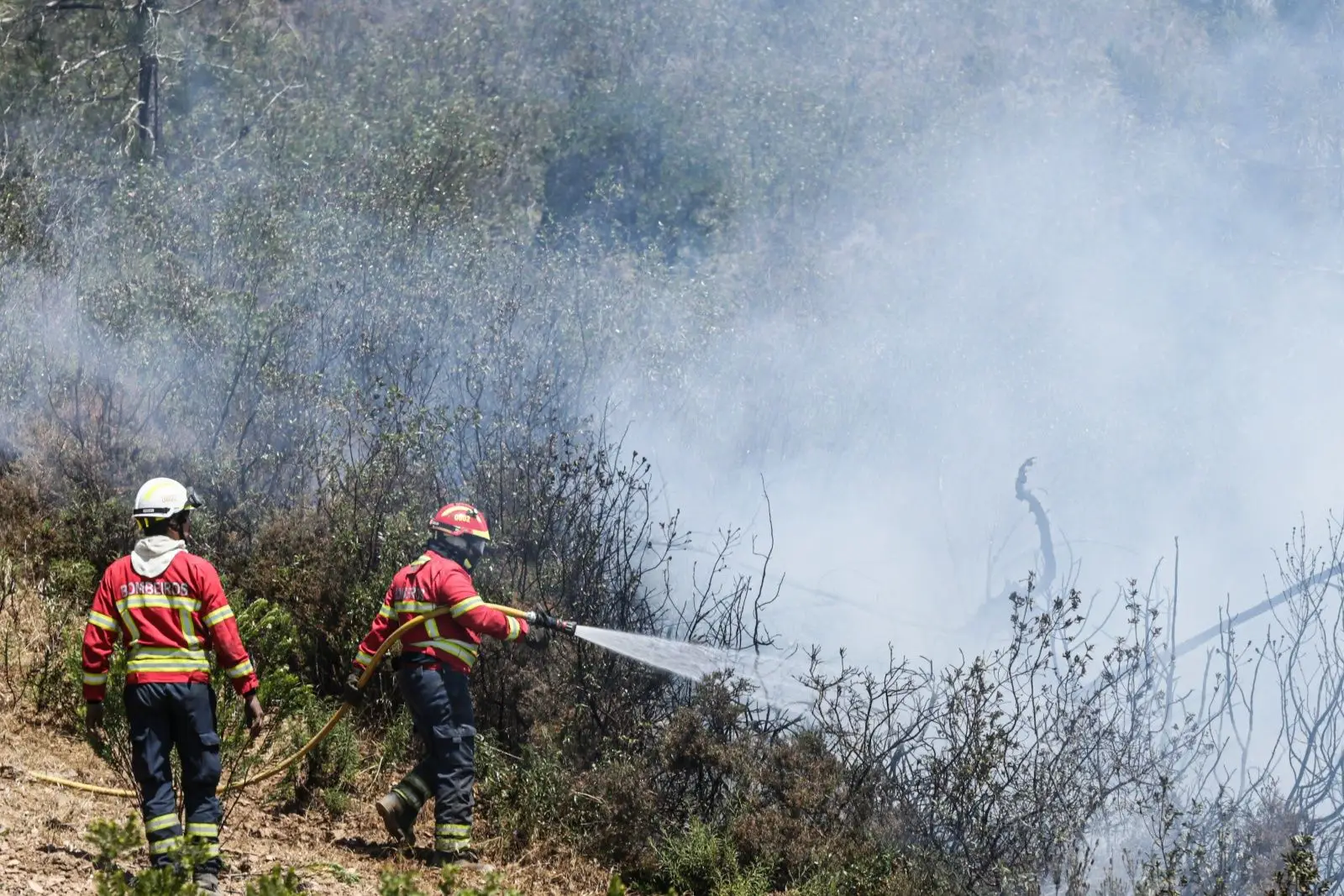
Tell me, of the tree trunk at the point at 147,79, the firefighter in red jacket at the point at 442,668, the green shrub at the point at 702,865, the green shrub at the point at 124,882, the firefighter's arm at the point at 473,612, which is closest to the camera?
the green shrub at the point at 124,882

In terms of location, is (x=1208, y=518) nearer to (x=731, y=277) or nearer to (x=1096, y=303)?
(x=1096, y=303)

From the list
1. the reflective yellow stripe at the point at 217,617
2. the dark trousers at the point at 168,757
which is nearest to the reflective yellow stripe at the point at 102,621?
the dark trousers at the point at 168,757

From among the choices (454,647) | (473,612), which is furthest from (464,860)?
(473,612)

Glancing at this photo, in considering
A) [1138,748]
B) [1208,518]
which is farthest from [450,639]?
[1208,518]

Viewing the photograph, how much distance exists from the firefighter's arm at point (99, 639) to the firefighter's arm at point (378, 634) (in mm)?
1205

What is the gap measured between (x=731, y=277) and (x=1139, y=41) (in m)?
9.44

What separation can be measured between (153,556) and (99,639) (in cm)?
37

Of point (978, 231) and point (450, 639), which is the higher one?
point (978, 231)

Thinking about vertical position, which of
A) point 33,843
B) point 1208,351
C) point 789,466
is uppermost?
point 1208,351

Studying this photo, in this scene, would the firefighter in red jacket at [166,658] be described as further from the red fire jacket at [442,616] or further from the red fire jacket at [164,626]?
the red fire jacket at [442,616]

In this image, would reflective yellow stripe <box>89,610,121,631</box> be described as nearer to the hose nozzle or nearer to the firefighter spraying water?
the firefighter spraying water

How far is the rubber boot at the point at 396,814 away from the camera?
6133 millimetres

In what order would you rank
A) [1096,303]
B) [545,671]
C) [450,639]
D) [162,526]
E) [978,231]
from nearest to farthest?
[162,526] → [450,639] → [545,671] → [1096,303] → [978,231]

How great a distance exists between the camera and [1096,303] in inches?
675
